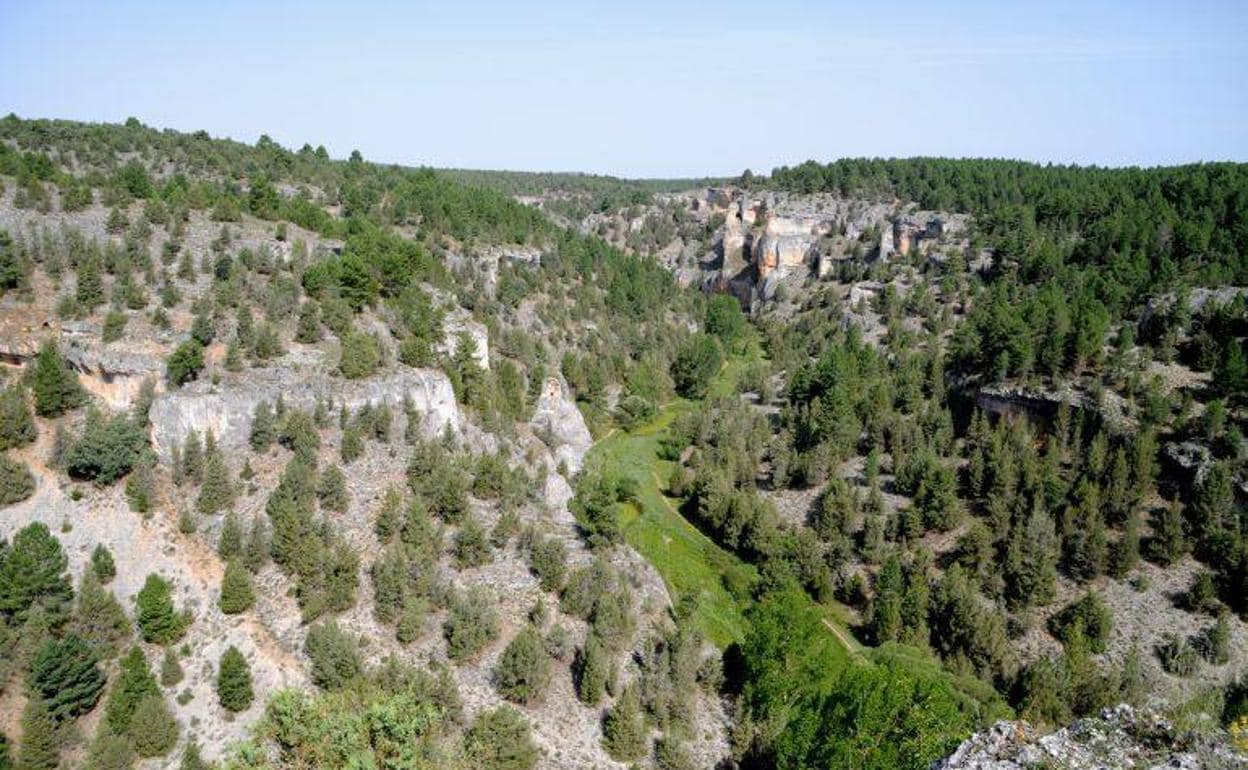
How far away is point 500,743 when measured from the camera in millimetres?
37938

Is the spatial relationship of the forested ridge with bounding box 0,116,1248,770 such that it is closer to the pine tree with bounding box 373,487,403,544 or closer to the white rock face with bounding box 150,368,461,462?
the pine tree with bounding box 373,487,403,544

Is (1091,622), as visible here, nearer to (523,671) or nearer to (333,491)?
(523,671)

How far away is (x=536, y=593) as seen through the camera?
50.0 m

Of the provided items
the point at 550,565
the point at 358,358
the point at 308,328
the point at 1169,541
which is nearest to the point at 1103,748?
the point at 550,565

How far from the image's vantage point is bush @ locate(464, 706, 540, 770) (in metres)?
37.7

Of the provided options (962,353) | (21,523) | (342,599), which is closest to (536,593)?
(342,599)

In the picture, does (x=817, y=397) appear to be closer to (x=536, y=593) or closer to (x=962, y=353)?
(x=962, y=353)

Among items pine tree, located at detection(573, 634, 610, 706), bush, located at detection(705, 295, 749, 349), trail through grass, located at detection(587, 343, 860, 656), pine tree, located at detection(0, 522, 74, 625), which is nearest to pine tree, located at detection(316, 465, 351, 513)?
pine tree, located at detection(0, 522, 74, 625)

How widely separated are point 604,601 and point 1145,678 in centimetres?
3239

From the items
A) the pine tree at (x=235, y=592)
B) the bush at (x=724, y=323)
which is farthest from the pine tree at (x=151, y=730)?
the bush at (x=724, y=323)

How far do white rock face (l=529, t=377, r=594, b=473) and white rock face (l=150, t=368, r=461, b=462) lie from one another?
11.8 meters

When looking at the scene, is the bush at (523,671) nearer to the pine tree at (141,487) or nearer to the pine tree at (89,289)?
the pine tree at (141,487)

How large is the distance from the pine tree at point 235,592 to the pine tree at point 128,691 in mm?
5051

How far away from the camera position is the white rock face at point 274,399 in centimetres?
5278
